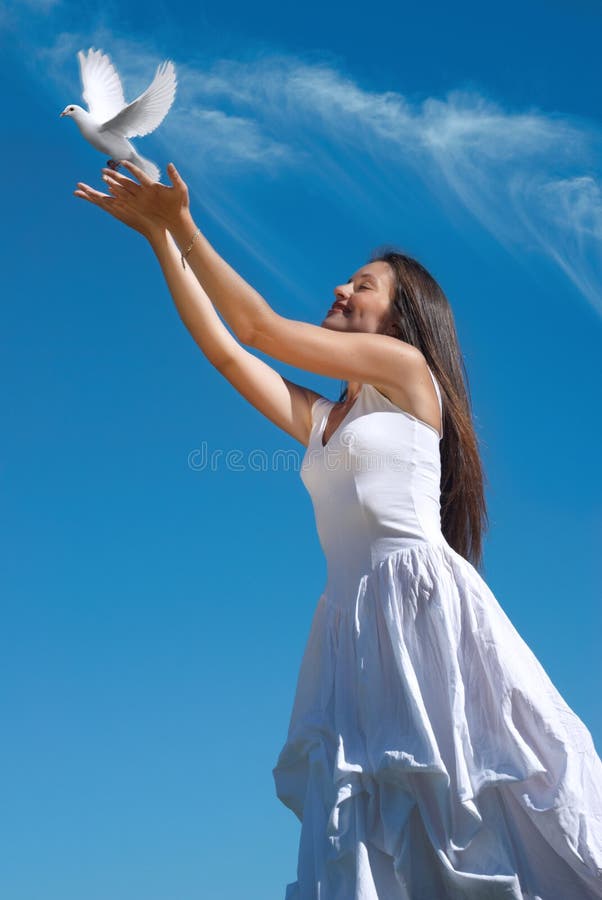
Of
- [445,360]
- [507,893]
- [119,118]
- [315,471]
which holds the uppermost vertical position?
[119,118]

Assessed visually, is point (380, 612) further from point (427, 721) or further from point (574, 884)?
point (574, 884)

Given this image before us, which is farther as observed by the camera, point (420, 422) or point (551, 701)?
point (420, 422)

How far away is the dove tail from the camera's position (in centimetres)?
372

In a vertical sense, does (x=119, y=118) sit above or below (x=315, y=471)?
above

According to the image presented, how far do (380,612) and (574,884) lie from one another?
0.98 metres

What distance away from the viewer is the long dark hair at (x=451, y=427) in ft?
13.4

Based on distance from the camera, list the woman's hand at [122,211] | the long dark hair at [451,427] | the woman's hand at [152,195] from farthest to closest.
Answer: the long dark hair at [451,427]
the woman's hand at [122,211]
the woman's hand at [152,195]

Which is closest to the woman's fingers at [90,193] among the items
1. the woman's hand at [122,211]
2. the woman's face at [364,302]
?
the woman's hand at [122,211]

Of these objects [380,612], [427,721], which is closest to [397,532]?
[380,612]

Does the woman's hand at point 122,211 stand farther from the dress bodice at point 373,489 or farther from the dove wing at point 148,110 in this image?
the dress bodice at point 373,489

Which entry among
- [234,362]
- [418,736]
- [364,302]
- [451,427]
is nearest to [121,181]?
[234,362]

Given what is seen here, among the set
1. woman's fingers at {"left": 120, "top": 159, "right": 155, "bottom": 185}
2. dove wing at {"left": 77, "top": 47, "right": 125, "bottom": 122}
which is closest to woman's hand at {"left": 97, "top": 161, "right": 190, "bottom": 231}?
woman's fingers at {"left": 120, "top": 159, "right": 155, "bottom": 185}

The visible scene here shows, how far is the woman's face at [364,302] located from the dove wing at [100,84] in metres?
Answer: 1.12

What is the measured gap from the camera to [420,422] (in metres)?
3.82
